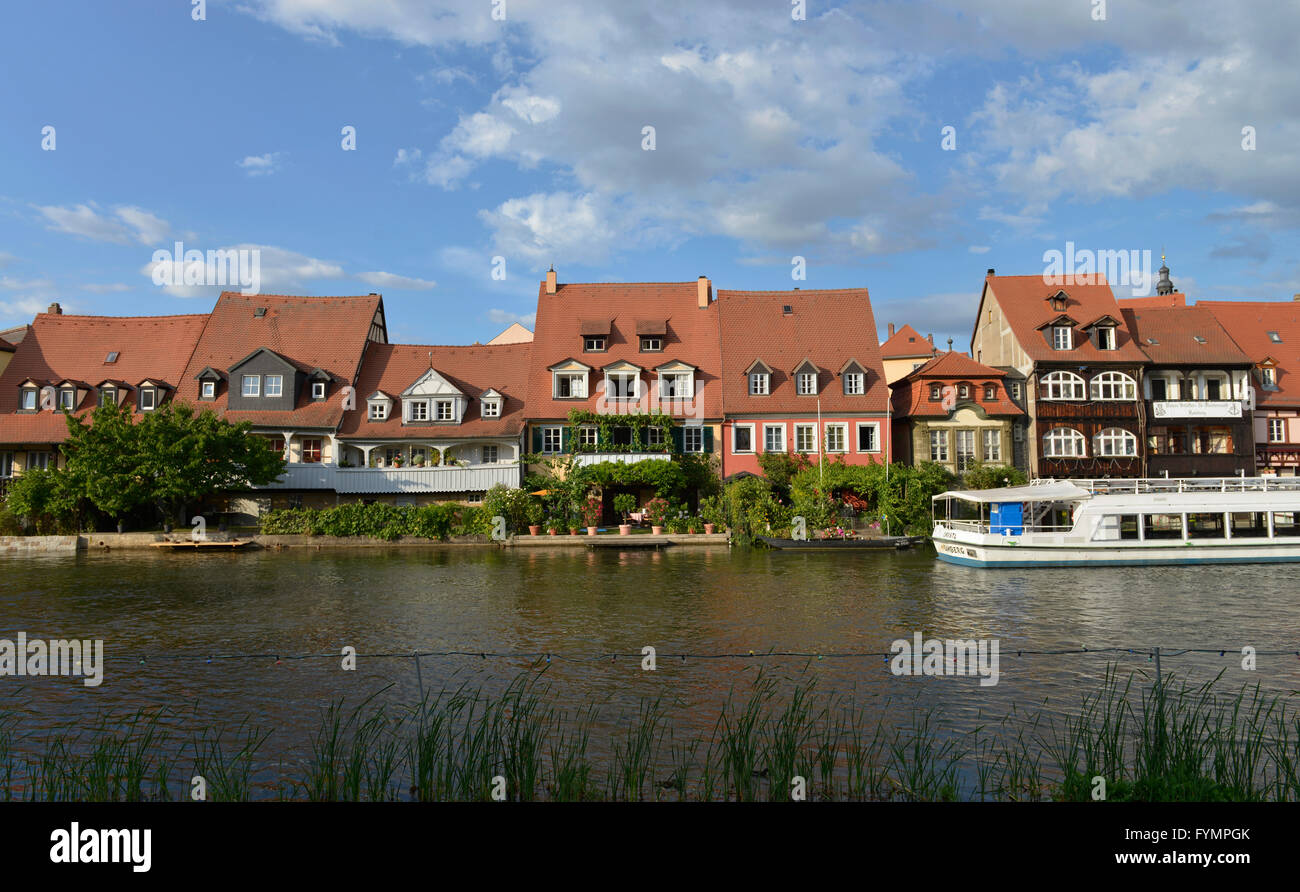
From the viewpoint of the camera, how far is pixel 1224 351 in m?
52.4

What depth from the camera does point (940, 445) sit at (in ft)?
165

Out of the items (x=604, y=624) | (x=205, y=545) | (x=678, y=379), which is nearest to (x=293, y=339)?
(x=205, y=545)

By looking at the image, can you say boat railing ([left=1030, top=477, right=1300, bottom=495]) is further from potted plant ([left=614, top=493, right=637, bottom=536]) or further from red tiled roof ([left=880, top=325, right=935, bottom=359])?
red tiled roof ([left=880, top=325, right=935, bottom=359])

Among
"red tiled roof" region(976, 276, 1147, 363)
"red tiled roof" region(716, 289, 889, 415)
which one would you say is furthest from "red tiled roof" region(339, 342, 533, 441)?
"red tiled roof" region(976, 276, 1147, 363)

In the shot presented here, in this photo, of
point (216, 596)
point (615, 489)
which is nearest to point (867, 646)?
point (216, 596)

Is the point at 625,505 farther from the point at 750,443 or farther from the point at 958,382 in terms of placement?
the point at 958,382

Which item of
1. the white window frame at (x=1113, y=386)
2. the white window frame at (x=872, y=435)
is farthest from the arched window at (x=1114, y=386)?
the white window frame at (x=872, y=435)

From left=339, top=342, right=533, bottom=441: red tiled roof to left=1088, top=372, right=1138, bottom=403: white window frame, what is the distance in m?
33.6

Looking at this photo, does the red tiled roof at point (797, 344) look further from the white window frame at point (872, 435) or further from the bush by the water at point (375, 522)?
the bush by the water at point (375, 522)

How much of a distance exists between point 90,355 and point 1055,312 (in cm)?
5965

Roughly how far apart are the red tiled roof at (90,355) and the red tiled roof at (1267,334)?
66.1 meters

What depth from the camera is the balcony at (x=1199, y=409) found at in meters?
50.9

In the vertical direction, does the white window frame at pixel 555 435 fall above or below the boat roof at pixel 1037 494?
above
